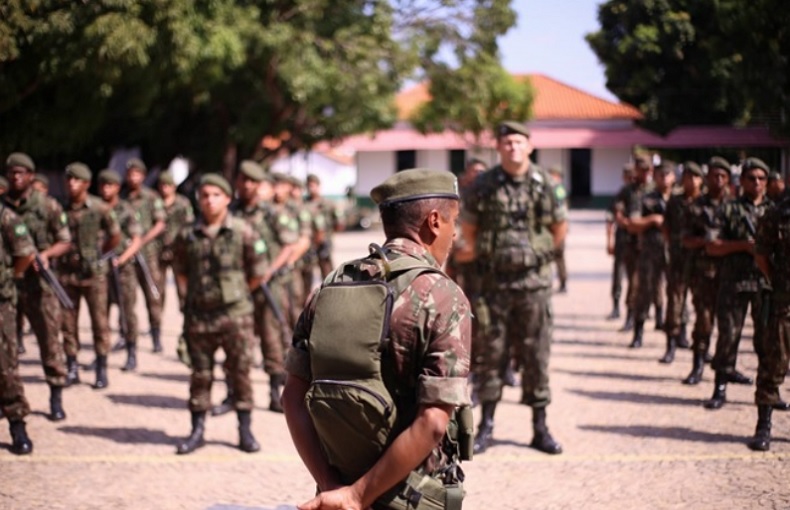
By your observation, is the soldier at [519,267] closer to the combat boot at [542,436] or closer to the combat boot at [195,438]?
the combat boot at [542,436]

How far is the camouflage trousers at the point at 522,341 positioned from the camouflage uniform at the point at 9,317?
3537mm

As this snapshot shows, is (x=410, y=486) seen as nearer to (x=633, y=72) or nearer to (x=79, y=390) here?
(x=79, y=390)

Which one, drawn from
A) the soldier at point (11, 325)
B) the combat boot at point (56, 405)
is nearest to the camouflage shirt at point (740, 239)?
the soldier at point (11, 325)

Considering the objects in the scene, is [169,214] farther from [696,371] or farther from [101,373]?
[696,371]

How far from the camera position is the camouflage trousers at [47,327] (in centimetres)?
A: 821

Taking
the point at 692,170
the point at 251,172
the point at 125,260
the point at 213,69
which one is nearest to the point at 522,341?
the point at 251,172

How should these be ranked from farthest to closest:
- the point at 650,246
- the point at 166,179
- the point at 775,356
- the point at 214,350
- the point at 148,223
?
1. the point at 166,179
2. the point at 650,246
3. the point at 148,223
4. the point at 214,350
5. the point at 775,356

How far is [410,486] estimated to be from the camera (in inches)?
122

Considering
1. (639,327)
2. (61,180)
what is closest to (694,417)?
(639,327)

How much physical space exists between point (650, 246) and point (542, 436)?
544 centimetres

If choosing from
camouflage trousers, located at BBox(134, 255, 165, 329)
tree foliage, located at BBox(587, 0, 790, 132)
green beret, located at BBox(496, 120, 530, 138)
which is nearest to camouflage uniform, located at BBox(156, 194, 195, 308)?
camouflage trousers, located at BBox(134, 255, 165, 329)

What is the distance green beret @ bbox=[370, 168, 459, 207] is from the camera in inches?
125

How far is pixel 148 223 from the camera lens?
11820 mm

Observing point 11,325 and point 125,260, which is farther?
point 125,260
